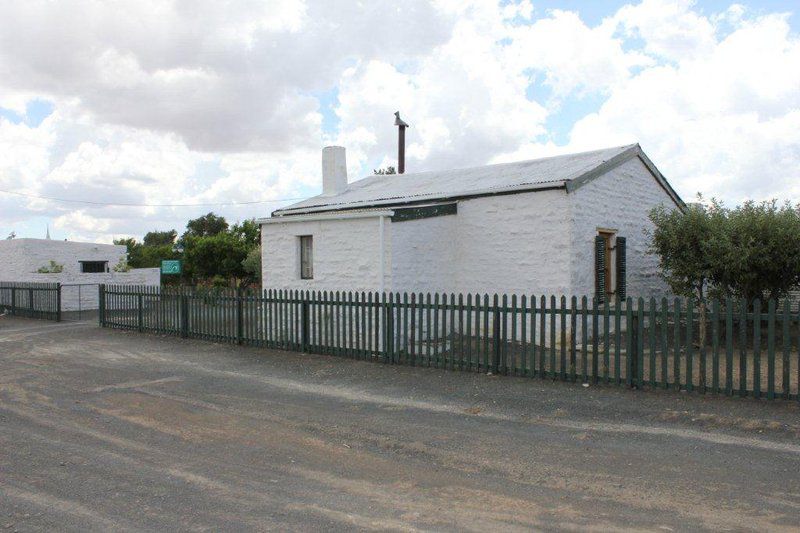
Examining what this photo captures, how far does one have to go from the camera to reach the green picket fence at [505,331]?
7871 mm

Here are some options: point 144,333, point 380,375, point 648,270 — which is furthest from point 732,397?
point 144,333

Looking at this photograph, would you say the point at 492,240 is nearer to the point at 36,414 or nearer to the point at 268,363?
the point at 268,363

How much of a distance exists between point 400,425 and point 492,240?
7.40 metres

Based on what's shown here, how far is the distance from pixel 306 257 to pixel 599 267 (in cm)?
666

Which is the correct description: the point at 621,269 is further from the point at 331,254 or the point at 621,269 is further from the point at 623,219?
the point at 331,254

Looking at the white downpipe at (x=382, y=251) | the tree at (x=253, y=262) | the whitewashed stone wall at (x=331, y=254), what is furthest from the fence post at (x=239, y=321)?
the tree at (x=253, y=262)

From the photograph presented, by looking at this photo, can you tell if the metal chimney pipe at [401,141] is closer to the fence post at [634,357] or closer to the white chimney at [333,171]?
the white chimney at [333,171]

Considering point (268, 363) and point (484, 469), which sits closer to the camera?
point (484, 469)

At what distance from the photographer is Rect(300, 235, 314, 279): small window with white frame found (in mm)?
14484

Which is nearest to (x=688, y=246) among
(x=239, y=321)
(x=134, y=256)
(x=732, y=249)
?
(x=732, y=249)

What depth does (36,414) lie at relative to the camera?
7516 mm

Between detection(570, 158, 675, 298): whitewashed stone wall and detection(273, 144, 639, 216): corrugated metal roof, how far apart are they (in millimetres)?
521

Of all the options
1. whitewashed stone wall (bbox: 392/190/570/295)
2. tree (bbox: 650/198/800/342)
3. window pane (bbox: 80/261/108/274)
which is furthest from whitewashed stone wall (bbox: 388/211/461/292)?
window pane (bbox: 80/261/108/274)

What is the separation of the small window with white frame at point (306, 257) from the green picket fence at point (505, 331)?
4.62 feet
